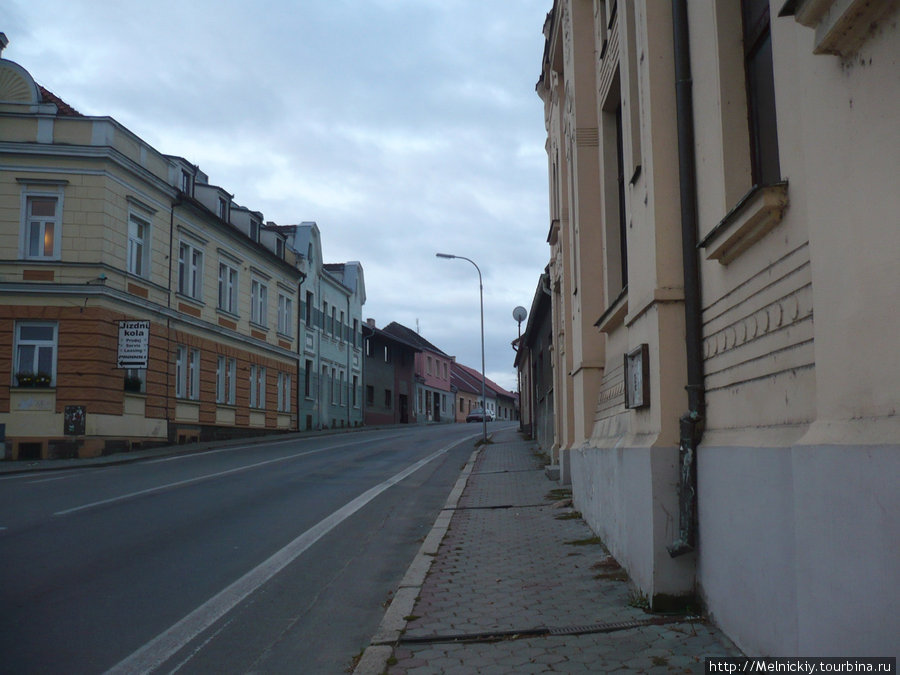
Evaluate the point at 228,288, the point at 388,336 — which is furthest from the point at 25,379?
the point at 388,336

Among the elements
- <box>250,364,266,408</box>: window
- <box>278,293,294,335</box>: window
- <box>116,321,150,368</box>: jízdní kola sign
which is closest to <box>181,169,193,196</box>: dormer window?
<box>116,321,150,368</box>: jízdní kola sign

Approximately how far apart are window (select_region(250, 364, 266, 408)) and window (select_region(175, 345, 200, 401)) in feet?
18.5

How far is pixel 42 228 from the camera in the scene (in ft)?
79.8

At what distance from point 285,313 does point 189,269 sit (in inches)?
450

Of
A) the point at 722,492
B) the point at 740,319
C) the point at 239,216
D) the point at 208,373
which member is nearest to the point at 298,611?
the point at 722,492

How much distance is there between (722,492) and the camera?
15.6ft

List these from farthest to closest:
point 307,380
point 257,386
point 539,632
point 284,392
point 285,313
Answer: point 307,380
point 285,313
point 284,392
point 257,386
point 539,632

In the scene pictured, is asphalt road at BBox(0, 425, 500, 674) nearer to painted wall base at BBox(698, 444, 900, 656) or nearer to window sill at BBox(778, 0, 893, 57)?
painted wall base at BBox(698, 444, 900, 656)

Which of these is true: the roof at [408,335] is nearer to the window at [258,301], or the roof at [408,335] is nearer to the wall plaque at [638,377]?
the window at [258,301]

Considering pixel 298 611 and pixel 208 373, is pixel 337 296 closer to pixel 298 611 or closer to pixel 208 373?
pixel 208 373

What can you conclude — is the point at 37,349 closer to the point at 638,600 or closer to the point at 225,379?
the point at 225,379

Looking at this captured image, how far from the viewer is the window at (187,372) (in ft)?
96.8

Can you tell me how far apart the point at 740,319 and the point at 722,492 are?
99cm

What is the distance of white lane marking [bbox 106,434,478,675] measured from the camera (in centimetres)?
491
